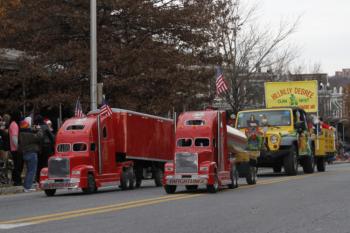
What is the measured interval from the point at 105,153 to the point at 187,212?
669 centimetres

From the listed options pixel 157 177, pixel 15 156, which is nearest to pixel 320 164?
pixel 157 177

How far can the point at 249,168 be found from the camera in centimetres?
1961

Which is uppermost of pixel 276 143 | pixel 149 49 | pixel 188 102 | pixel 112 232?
pixel 149 49

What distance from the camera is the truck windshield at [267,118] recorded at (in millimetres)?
25094

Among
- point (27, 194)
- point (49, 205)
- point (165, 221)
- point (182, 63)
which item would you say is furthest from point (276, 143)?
point (165, 221)

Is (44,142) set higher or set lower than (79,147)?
higher

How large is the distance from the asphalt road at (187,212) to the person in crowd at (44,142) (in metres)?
3.98

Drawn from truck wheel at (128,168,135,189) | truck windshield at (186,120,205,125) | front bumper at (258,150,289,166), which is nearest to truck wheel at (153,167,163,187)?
truck wheel at (128,168,135,189)

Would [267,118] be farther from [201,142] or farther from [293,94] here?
[201,142]

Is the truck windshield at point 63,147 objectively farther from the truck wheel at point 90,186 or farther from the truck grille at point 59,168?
the truck wheel at point 90,186

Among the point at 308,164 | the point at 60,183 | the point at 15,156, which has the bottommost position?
the point at 60,183

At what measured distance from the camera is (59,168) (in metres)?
17.4

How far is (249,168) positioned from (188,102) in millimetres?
11851

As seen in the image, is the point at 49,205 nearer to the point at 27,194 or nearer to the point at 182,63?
the point at 27,194
